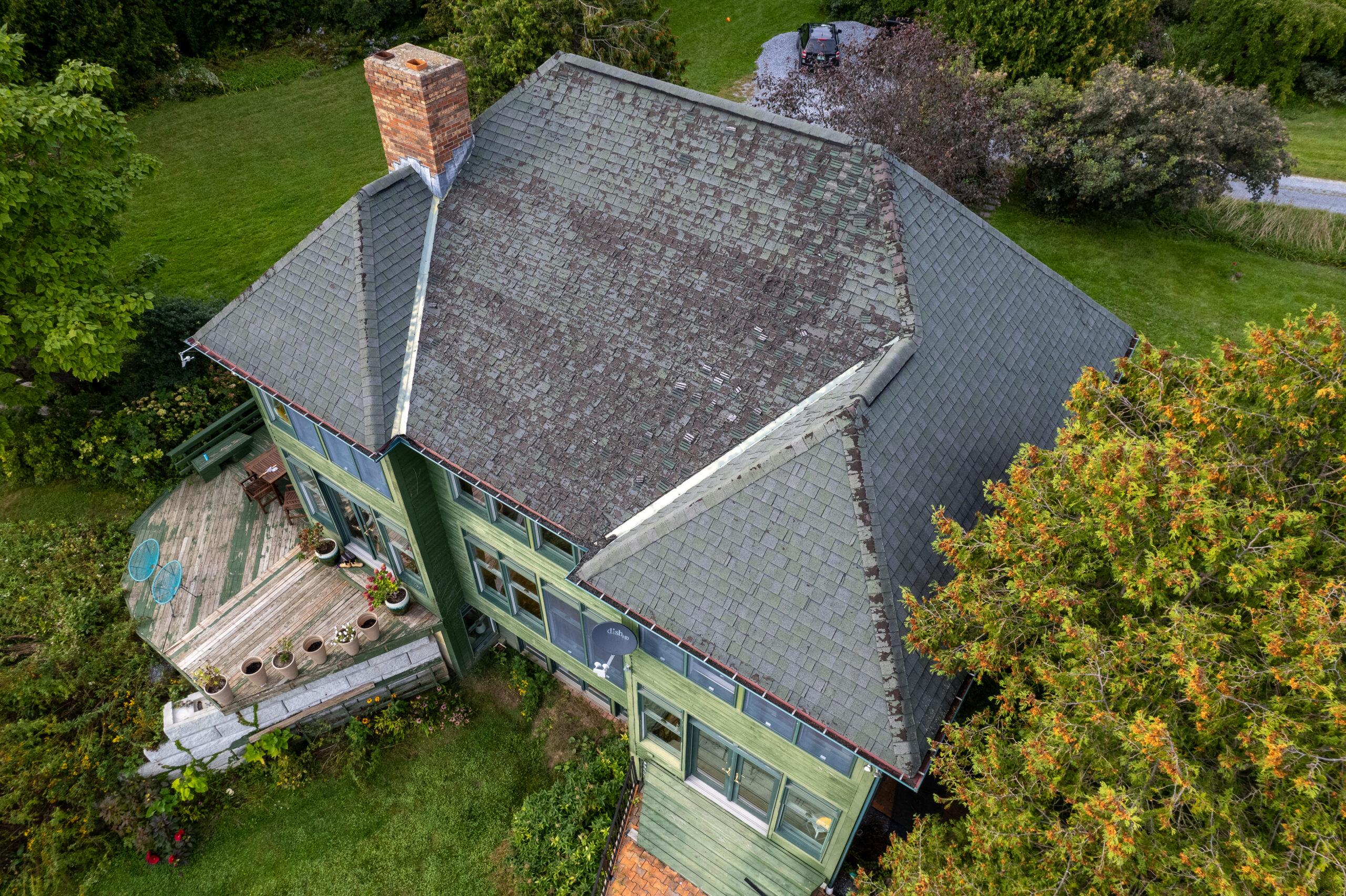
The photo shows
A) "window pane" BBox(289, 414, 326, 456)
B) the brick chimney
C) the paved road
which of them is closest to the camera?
the brick chimney

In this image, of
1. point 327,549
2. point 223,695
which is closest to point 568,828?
point 223,695

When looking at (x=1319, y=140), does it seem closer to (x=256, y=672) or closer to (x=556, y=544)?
(x=556, y=544)

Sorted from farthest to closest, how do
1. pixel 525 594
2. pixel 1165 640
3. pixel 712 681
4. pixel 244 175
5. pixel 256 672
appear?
pixel 244 175 < pixel 256 672 < pixel 525 594 < pixel 712 681 < pixel 1165 640

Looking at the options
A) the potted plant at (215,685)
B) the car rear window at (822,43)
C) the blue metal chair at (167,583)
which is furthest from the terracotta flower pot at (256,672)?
the car rear window at (822,43)

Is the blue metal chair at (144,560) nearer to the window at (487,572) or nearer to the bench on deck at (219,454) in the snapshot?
the bench on deck at (219,454)

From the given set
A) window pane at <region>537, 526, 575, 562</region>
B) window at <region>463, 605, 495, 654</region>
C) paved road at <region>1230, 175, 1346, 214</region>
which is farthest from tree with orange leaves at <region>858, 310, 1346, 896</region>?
paved road at <region>1230, 175, 1346, 214</region>

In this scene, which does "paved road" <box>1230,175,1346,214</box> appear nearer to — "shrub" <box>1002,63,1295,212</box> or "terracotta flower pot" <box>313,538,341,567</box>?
"shrub" <box>1002,63,1295,212</box>
